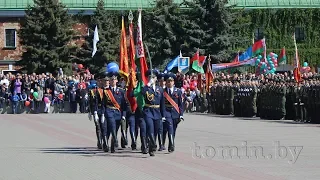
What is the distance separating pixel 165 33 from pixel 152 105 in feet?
124

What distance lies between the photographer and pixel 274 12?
218ft

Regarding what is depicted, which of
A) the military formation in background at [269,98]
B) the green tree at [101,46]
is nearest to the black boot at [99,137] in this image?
the military formation in background at [269,98]

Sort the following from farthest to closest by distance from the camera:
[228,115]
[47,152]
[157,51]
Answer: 1. [157,51]
2. [228,115]
3. [47,152]

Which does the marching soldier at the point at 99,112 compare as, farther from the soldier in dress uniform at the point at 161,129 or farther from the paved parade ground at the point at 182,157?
the soldier in dress uniform at the point at 161,129

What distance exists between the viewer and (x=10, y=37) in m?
66.6


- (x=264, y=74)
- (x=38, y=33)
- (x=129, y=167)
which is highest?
(x=38, y=33)

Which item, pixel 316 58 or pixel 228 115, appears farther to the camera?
pixel 316 58

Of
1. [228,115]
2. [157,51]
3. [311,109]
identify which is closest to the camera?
[311,109]

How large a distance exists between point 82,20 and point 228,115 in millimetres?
31847

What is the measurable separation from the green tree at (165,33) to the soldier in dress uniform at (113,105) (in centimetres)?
3579

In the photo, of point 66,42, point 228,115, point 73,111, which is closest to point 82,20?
point 66,42

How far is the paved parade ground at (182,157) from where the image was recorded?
13625 millimetres

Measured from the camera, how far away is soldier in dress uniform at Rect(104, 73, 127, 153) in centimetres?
1783

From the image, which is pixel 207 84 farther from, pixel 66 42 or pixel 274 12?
pixel 274 12
